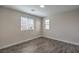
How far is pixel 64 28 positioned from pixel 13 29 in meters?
0.97

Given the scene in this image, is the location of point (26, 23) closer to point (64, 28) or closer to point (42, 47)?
point (42, 47)

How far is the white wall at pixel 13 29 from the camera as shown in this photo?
114 centimetres

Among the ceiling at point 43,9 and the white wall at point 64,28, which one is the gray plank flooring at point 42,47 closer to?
the white wall at point 64,28

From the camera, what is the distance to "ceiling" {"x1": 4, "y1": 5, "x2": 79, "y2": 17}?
1.06 meters

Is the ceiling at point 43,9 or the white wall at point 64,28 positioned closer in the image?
the ceiling at point 43,9

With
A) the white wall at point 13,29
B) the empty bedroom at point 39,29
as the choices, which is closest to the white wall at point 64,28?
the empty bedroom at point 39,29

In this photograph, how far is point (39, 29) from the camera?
1.21 meters

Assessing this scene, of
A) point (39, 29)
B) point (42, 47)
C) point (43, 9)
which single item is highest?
point (43, 9)

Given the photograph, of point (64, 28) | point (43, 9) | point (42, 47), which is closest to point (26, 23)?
point (43, 9)

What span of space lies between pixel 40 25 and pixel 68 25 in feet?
1.67

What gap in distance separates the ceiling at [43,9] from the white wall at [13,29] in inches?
3.5
